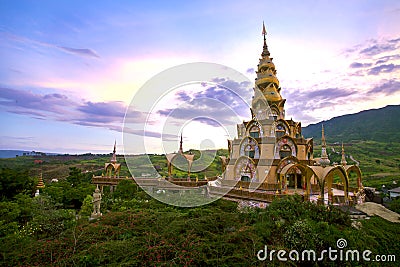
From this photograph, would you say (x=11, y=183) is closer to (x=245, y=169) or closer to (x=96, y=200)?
(x=96, y=200)

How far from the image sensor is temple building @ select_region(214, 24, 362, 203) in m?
16.5

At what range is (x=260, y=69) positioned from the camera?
24.6 m

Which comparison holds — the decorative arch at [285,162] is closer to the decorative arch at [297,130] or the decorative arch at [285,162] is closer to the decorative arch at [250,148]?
the decorative arch at [250,148]

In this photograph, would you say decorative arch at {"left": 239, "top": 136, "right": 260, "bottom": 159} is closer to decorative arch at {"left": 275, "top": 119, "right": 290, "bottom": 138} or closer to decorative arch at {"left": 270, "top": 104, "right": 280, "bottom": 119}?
decorative arch at {"left": 275, "top": 119, "right": 290, "bottom": 138}

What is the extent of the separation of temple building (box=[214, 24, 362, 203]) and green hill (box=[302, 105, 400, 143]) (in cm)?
9130

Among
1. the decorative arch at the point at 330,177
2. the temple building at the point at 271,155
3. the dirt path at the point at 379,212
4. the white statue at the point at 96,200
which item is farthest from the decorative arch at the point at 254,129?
the white statue at the point at 96,200

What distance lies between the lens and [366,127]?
125m

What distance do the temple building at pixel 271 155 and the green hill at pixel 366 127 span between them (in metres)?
91.3

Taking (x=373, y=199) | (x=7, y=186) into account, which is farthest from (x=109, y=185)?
(x=373, y=199)

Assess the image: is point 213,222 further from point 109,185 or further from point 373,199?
point 109,185

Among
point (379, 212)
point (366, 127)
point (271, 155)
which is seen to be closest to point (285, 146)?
point (271, 155)

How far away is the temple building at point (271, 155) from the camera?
16.5 metres

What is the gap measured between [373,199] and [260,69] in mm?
14997

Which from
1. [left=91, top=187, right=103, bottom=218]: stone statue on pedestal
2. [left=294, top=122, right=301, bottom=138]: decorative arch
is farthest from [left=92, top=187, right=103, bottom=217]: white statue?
[left=294, top=122, right=301, bottom=138]: decorative arch
